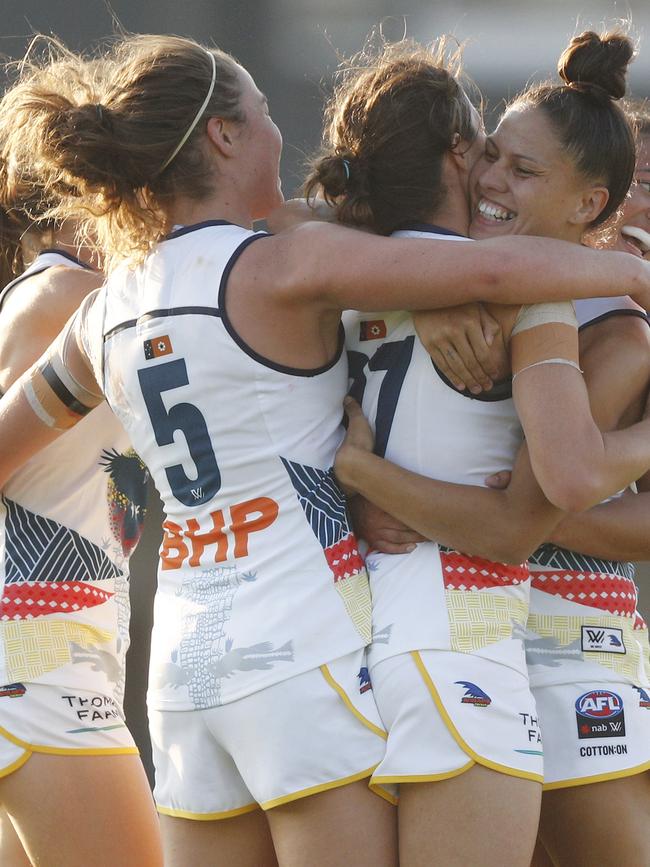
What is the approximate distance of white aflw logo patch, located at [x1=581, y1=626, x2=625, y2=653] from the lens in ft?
6.55

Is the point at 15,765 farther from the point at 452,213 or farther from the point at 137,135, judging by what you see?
the point at 452,213

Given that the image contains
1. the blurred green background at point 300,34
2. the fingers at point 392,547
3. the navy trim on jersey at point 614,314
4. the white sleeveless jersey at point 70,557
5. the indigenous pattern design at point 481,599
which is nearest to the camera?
the indigenous pattern design at point 481,599

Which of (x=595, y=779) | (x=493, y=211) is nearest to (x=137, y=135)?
(x=493, y=211)

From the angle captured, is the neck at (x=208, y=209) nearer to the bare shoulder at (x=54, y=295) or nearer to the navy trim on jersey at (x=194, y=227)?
the navy trim on jersey at (x=194, y=227)

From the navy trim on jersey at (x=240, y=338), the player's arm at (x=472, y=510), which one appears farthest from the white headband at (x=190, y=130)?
the player's arm at (x=472, y=510)

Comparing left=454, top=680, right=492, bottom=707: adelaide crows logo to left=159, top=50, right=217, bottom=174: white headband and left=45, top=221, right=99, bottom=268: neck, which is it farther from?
left=45, top=221, right=99, bottom=268: neck

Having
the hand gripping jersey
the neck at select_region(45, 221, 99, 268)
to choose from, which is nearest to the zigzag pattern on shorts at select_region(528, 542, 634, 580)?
the hand gripping jersey

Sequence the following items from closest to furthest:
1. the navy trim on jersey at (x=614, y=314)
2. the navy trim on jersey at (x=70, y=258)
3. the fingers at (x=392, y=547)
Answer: the fingers at (x=392, y=547), the navy trim on jersey at (x=614, y=314), the navy trim on jersey at (x=70, y=258)

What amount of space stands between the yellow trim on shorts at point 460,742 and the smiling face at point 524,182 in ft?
2.45

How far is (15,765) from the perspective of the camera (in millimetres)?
2205

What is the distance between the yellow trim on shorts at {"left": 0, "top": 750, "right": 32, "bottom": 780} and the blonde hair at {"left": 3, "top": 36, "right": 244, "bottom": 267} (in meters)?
0.94

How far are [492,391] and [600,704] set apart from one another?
0.56 metres

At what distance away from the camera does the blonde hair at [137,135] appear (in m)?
1.96

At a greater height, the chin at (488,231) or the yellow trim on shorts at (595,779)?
the chin at (488,231)
